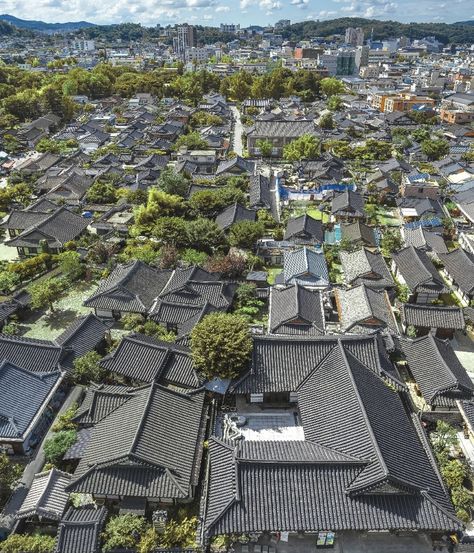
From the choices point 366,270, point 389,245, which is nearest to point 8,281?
point 366,270

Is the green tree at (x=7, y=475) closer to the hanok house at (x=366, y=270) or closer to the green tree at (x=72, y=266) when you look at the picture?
the green tree at (x=72, y=266)

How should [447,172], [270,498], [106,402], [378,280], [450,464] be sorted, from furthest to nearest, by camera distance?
[447,172] → [378,280] → [106,402] → [450,464] → [270,498]

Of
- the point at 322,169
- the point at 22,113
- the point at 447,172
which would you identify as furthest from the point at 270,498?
the point at 22,113

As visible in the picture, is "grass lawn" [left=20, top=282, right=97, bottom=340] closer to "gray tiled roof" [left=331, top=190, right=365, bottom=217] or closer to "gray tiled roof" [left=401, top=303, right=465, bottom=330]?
"gray tiled roof" [left=401, top=303, right=465, bottom=330]

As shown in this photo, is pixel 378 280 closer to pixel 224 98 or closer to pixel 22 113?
pixel 22 113

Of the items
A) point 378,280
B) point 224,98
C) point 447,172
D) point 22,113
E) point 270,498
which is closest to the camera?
point 270,498

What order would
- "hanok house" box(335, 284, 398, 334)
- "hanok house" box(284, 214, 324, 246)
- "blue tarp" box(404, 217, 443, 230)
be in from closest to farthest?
1. "hanok house" box(335, 284, 398, 334)
2. "hanok house" box(284, 214, 324, 246)
3. "blue tarp" box(404, 217, 443, 230)

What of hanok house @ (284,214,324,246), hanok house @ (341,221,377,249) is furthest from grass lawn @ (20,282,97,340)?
hanok house @ (341,221,377,249)
